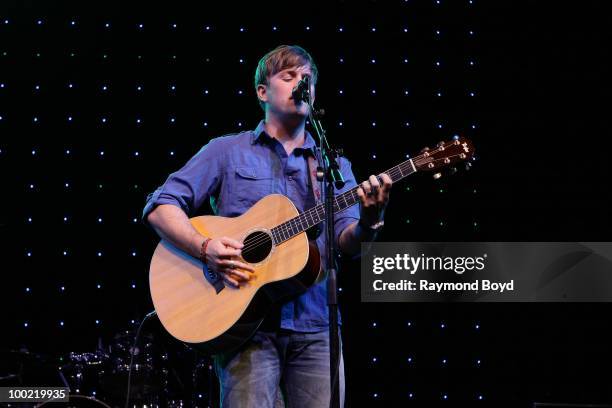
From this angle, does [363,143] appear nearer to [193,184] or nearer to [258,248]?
[193,184]

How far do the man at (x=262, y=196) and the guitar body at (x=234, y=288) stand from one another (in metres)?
0.05

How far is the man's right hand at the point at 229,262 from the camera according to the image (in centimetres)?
264

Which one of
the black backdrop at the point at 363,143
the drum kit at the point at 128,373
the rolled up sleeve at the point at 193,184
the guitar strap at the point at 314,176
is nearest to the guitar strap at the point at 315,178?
the guitar strap at the point at 314,176

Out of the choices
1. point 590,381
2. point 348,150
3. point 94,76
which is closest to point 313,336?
point 348,150

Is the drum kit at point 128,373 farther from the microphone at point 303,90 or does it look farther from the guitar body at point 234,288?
the microphone at point 303,90

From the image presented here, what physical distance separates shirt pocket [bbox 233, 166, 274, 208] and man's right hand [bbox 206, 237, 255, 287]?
8.9 inches

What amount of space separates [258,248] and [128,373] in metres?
2.42

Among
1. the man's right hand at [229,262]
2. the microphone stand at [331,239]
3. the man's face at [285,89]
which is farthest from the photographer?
the man's face at [285,89]

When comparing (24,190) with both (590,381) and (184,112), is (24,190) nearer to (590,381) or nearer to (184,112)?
(184,112)

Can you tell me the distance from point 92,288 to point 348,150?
7.14ft

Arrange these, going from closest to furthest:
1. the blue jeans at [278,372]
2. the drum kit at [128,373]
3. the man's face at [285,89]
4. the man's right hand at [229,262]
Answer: the blue jeans at [278,372]
the man's right hand at [229,262]
the man's face at [285,89]
the drum kit at [128,373]

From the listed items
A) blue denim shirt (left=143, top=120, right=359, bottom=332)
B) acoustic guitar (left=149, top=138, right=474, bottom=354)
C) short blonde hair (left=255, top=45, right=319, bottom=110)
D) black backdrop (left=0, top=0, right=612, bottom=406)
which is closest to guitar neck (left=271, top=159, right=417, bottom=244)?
acoustic guitar (left=149, top=138, right=474, bottom=354)

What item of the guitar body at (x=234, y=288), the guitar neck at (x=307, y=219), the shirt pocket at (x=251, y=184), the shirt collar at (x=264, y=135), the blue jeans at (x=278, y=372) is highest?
the shirt collar at (x=264, y=135)

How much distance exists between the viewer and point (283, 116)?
2955 mm
